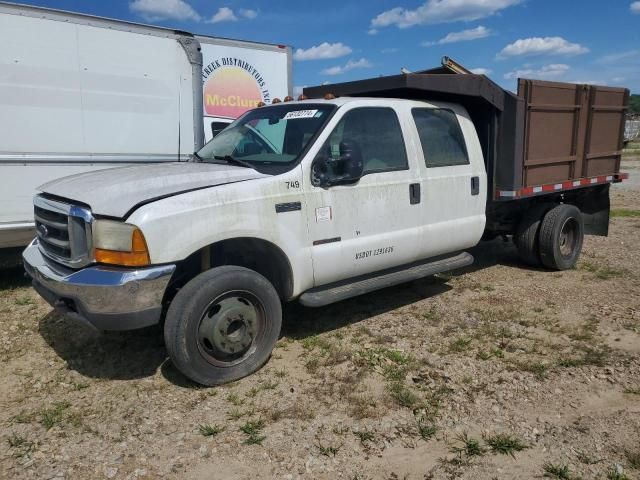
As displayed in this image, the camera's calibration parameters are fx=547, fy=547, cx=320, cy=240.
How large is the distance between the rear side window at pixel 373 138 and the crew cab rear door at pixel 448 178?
237mm

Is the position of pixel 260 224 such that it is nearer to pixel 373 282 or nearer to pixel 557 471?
pixel 373 282

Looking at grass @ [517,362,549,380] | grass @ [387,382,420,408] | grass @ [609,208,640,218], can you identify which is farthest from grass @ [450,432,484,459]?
grass @ [609,208,640,218]

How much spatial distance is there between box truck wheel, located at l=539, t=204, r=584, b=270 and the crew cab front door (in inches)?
97.8

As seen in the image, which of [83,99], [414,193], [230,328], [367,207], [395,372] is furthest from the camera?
[83,99]

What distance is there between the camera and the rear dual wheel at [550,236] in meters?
6.79

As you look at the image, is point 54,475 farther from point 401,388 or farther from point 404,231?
point 404,231

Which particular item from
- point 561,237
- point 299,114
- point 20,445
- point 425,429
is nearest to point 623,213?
point 561,237

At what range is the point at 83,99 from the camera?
6145 mm

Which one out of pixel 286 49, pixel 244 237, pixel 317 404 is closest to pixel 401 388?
pixel 317 404

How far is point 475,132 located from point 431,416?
3433 millimetres

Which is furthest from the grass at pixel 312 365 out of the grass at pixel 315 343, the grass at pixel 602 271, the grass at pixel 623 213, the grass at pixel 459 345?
the grass at pixel 623 213

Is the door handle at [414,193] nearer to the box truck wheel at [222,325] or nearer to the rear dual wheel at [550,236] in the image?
the box truck wheel at [222,325]

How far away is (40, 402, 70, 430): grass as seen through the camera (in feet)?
11.3

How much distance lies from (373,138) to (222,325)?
7.07 ft
